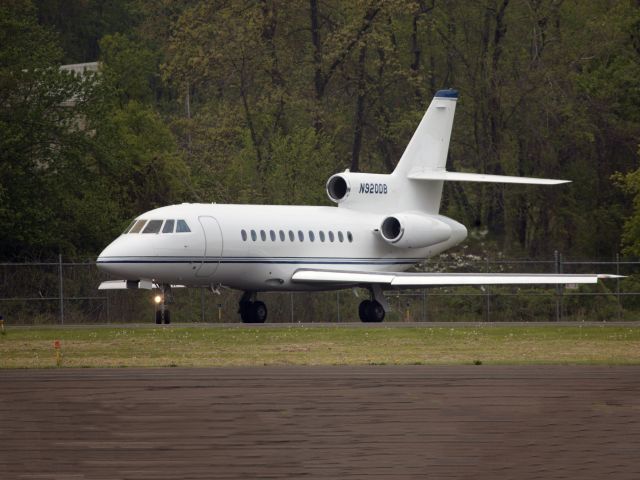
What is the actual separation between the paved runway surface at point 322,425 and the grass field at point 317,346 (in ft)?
10.2

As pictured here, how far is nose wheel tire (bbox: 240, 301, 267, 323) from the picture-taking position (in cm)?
3900

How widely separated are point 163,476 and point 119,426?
3111 millimetres

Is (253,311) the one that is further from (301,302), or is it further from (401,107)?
(401,107)

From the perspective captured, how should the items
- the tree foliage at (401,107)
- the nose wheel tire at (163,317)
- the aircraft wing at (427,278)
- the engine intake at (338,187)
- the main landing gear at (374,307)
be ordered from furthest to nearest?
the tree foliage at (401,107) → the engine intake at (338,187) → the main landing gear at (374,307) → the nose wheel tire at (163,317) → the aircraft wing at (427,278)

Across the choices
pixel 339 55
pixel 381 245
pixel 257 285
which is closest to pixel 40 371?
pixel 257 285

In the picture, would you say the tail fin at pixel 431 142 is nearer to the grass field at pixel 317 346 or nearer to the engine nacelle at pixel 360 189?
the engine nacelle at pixel 360 189

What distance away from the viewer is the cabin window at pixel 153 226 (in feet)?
117

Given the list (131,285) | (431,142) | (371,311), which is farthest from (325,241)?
(131,285)

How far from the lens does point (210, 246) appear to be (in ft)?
119

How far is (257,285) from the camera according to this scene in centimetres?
3816

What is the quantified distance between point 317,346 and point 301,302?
56.5 feet

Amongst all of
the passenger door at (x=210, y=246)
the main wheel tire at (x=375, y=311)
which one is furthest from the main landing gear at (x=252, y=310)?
the main wheel tire at (x=375, y=311)

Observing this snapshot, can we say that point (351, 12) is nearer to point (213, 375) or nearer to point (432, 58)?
point (432, 58)

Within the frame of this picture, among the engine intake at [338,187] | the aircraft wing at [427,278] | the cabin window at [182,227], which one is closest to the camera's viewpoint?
the aircraft wing at [427,278]
